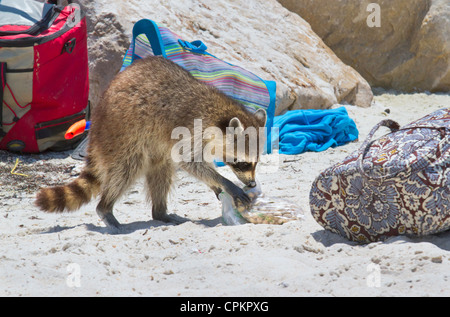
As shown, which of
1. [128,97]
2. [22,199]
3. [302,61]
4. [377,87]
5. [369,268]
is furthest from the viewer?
[377,87]

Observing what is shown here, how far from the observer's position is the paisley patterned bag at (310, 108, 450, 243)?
283cm

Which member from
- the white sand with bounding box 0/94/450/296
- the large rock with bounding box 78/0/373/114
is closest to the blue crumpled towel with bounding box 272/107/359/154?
the large rock with bounding box 78/0/373/114

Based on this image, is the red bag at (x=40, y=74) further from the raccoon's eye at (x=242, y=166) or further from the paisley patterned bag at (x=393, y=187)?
the paisley patterned bag at (x=393, y=187)

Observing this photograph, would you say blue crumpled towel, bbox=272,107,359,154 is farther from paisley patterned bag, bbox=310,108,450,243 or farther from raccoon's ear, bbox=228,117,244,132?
paisley patterned bag, bbox=310,108,450,243

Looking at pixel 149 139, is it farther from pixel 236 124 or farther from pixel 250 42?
pixel 250 42

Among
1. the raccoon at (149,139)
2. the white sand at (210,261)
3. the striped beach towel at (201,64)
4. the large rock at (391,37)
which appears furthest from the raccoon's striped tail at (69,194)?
the large rock at (391,37)

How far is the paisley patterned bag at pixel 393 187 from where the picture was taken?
9.27 ft

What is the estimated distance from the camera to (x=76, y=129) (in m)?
5.96

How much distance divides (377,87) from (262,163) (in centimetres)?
434

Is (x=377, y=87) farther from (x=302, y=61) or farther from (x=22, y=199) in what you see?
(x=22, y=199)

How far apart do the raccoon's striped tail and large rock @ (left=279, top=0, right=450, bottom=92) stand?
18.2ft

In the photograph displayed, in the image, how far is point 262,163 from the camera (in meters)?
5.50

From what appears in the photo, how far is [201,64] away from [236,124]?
5.78 feet
